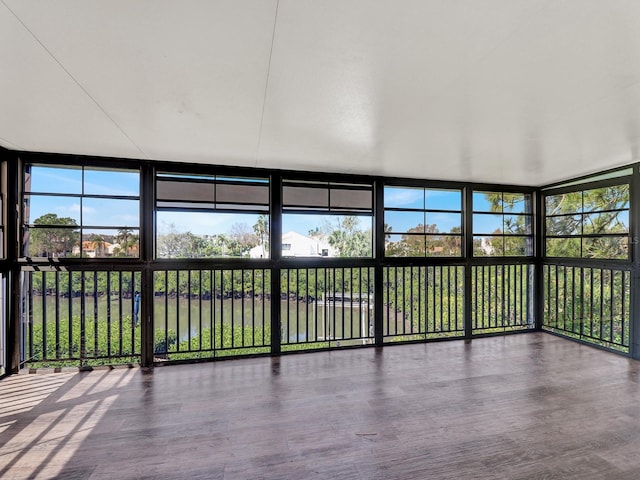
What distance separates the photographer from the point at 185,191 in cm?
359

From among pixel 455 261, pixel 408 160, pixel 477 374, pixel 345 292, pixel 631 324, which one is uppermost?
pixel 408 160

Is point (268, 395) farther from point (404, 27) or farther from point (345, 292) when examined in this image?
point (404, 27)

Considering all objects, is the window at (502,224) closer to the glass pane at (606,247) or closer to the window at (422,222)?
the window at (422,222)

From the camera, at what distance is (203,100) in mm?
2023

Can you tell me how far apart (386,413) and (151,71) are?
113 inches

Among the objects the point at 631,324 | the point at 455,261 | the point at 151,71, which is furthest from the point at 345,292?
the point at 631,324

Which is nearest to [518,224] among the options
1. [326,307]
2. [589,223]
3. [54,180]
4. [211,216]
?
[589,223]

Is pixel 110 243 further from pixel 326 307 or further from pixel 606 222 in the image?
pixel 606 222

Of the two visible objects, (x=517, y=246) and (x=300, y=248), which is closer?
(x=300, y=248)

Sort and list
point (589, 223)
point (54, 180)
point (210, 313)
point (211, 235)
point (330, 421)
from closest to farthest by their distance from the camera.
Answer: point (330, 421), point (54, 180), point (211, 235), point (210, 313), point (589, 223)

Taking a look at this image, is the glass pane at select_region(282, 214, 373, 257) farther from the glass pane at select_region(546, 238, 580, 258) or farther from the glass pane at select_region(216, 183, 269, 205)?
the glass pane at select_region(546, 238, 580, 258)

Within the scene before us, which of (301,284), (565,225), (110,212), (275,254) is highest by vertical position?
(110,212)

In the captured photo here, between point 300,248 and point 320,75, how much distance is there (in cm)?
250

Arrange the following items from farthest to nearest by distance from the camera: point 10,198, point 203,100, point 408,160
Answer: point 408,160
point 10,198
point 203,100
